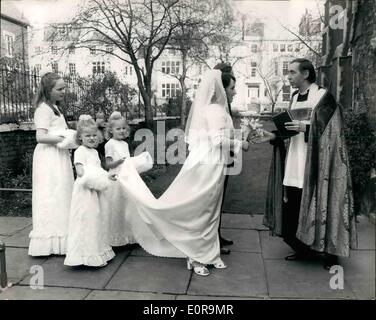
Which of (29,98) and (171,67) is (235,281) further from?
(29,98)

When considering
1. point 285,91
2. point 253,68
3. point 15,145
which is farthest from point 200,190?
point 15,145

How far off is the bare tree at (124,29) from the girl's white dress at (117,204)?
1.97 m

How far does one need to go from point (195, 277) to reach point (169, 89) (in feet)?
18.6

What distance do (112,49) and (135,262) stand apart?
3632mm

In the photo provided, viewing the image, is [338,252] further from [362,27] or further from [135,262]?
[362,27]

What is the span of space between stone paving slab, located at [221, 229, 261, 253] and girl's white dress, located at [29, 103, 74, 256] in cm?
177

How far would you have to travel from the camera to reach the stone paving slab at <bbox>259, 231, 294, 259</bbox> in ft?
13.1

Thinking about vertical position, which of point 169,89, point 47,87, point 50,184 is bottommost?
point 50,184

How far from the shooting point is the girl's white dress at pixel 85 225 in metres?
3.56

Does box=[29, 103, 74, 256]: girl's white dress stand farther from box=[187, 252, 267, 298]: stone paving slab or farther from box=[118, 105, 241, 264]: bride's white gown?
box=[187, 252, 267, 298]: stone paving slab

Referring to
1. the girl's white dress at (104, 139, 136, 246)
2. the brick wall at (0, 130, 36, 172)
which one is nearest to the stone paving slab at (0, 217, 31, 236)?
the girl's white dress at (104, 139, 136, 246)

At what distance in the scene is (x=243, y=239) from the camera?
14.8 feet

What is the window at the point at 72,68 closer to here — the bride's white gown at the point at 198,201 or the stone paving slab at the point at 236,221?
the stone paving slab at the point at 236,221
